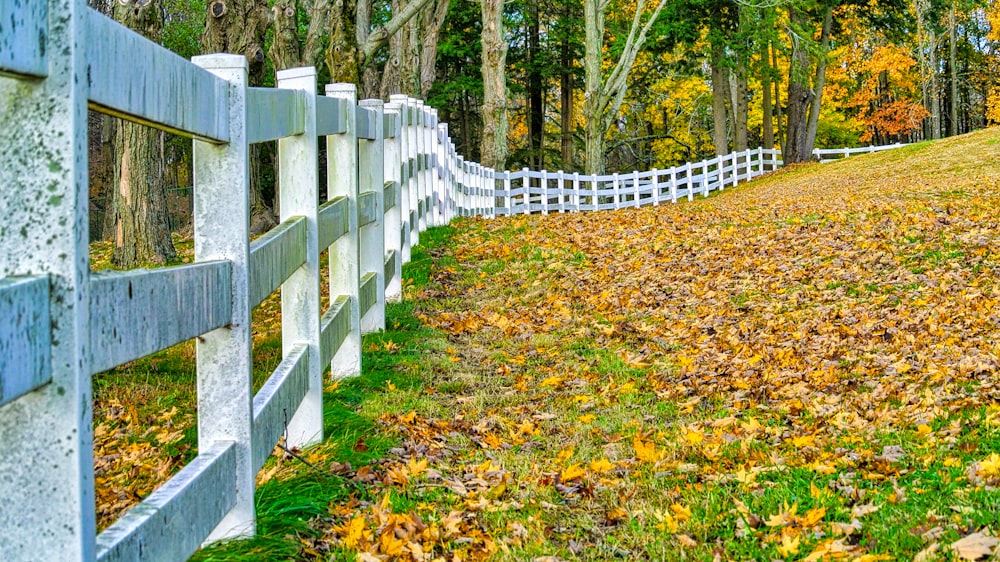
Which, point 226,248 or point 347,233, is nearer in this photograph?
point 226,248

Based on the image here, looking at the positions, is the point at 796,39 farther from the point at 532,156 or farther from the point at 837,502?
the point at 837,502

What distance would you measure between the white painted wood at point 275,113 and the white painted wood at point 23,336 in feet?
5.18

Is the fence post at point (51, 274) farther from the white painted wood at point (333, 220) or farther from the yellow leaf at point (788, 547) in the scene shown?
the white painted wood at point (333, 220)

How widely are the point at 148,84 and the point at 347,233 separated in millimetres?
3931

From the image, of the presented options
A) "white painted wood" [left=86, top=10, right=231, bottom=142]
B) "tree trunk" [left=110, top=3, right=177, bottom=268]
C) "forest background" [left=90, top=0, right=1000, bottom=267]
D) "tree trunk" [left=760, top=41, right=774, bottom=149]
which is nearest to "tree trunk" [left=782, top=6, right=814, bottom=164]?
"forest background" [left=90, top=0, right=1000, bottom=267]

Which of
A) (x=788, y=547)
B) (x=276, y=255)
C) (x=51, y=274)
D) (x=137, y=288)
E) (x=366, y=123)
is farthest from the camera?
(x=366, y=123)

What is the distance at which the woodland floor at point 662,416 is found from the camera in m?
3.96

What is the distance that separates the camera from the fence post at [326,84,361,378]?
6.30 m

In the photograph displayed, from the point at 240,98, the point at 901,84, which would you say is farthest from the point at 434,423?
the point at 901,84

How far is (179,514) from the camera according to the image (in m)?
2.77

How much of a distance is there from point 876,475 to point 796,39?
30.3 m

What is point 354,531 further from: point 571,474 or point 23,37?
point 23,37

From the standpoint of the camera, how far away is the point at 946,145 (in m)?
33.1

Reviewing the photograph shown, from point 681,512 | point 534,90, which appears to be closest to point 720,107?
point 534,90
